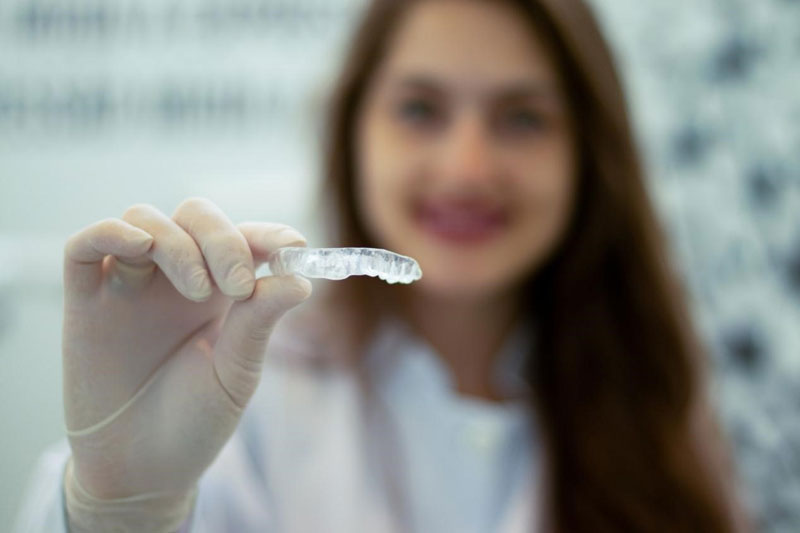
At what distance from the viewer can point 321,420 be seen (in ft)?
2.74

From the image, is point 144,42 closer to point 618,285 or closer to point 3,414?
point 3,414

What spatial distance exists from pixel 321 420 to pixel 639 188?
1.69 feet

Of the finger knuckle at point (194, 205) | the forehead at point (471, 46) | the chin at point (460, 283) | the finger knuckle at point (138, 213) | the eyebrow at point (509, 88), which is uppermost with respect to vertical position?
the forehead at point (471, 46)

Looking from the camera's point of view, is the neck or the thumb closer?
the thumb

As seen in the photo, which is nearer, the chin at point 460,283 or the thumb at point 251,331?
the thumb at point 251,331

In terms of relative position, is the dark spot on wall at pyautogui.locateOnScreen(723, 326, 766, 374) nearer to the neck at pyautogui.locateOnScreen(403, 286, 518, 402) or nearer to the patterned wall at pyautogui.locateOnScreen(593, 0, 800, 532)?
the patterned wall at pyautogui.locateOnScreen(593, 0, 800, 532)

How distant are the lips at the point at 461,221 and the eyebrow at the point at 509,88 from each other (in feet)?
0.42

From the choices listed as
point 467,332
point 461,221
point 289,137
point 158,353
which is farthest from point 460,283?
point 289,137

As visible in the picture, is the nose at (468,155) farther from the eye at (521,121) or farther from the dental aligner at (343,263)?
the dental aligner at (343,263)

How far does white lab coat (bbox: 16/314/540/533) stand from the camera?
2.53ft

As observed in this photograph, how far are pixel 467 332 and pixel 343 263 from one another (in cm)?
62

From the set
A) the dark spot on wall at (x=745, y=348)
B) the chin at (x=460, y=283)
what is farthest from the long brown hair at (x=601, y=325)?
the dark spot on wall at (x=745, y=348)

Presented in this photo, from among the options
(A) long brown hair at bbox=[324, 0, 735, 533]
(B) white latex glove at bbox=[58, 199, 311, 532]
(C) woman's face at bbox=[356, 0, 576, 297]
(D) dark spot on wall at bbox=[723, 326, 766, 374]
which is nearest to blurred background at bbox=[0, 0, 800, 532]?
(D) dark spot on wall at bbox=[723, 326, 766, 374]

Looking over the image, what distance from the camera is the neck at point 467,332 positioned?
91 centimetres
